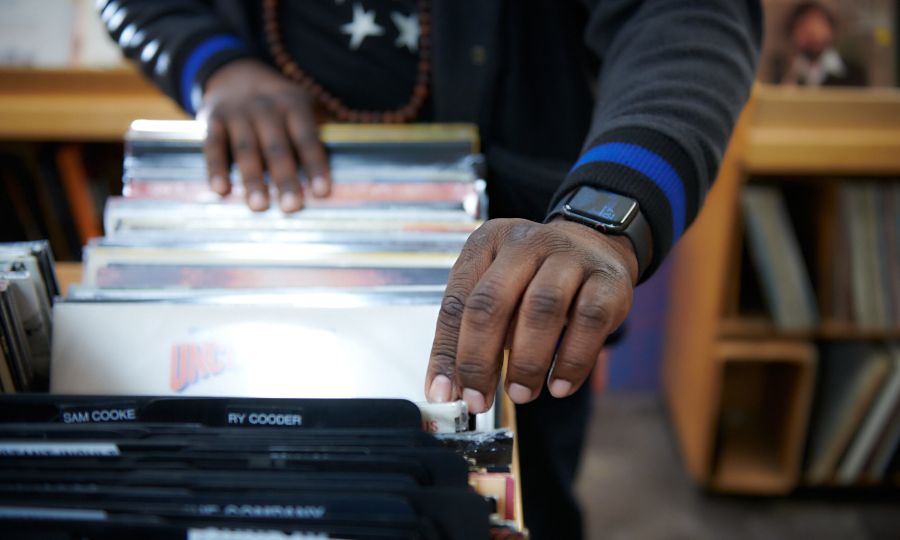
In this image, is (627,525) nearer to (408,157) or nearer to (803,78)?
(803,78)

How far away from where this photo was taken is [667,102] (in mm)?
542

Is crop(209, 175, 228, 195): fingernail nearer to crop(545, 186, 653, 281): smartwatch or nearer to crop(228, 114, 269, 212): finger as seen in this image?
crop(228, 114, 269, 212): finger

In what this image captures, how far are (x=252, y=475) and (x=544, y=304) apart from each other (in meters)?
0.17

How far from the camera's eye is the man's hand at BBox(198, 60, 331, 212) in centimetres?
67

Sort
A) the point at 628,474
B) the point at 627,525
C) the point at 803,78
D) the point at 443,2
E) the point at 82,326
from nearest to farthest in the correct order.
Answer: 1. the point at 82,326
2. the point at 443,2
3. the point at 803,78
4. the point at 627,525
5. the point at 628,474

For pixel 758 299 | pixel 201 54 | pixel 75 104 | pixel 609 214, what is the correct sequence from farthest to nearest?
pixel 758 299 → pixel 75 104 → pixel 201 54 → pixel 609 214

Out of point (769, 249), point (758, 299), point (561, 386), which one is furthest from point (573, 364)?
point (758, 299)

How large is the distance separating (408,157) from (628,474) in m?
1.45

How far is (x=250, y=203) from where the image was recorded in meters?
0.65

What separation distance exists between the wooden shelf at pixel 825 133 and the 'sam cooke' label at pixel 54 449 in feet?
4.54

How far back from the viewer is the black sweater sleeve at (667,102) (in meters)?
0.50

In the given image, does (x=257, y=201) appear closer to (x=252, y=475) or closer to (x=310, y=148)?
(x=310, y=148)

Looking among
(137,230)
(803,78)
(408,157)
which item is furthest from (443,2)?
(803,78)

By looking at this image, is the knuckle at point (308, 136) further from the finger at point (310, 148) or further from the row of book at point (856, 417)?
the row of book at point (856, 417)
